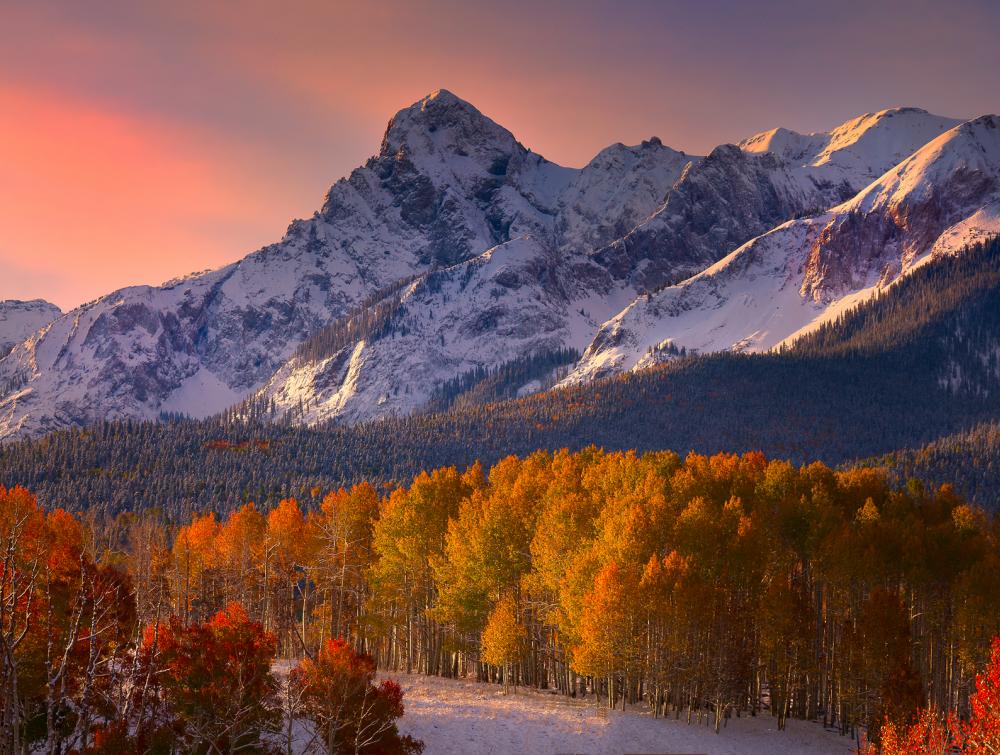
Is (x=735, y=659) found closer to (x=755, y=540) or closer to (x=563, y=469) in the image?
(x=755, y=540)

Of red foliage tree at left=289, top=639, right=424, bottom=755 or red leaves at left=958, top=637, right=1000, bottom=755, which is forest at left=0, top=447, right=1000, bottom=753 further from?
red leaves at left=958, top=637, right=1000, bottom=755

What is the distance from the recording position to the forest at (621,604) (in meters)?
42.9

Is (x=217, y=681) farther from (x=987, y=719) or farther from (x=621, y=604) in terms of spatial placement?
(x=987, y=719)

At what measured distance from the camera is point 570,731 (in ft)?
174

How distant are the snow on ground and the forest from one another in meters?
2.03

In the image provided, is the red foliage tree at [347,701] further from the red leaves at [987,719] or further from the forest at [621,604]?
the red leaves at [987,719]

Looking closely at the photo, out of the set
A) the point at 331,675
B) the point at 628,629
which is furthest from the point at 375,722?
the point at 628,629

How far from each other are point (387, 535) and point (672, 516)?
914 inches

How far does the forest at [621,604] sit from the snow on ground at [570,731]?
2.03m

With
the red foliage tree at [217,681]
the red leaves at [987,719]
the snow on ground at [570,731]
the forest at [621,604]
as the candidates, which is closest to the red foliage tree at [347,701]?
the forest at [621,604]

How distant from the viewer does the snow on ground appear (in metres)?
51.3

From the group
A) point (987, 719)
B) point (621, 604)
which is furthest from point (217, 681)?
point (987, 719)

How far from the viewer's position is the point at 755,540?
2368 inches

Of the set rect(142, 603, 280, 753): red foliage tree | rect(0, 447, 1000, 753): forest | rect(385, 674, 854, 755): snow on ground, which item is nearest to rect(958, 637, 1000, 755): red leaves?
rect(0, 447, 1000, 753): forest
